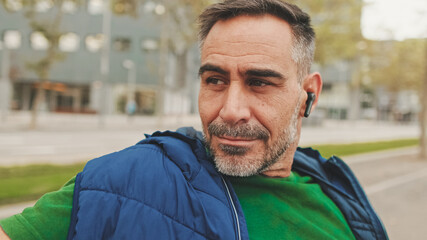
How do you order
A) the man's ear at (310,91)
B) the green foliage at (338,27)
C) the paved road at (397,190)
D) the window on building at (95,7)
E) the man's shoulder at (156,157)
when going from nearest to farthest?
1. the man's shoulder at (156,157)
2. the man's ear at (310,91)
3. the paved road at (397,190)
4. the green foliage at (338,27)
5. the window on building at (95,7)

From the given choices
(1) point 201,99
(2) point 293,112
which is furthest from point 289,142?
(1) point 201,99

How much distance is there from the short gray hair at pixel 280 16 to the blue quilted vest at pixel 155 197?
21.8 inches

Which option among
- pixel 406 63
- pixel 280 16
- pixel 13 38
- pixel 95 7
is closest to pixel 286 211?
pixel 280 16

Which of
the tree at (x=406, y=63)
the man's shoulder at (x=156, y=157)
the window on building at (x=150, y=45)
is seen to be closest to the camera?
the man's shoulder at (x=156, y=157)

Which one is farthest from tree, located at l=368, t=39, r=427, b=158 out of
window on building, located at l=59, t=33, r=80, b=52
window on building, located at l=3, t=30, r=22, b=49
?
window on building, located at l=3, t=30, r=22, b=49

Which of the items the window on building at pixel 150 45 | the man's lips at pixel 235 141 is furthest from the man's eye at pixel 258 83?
the window on building at pixel 150 45

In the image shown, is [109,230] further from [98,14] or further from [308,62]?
[98,14]

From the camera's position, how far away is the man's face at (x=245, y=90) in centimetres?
156

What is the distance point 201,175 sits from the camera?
56.3 inches

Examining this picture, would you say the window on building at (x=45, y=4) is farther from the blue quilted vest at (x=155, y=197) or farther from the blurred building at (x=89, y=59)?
the blurred building at (x=89, y=59)

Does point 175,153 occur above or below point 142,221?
above

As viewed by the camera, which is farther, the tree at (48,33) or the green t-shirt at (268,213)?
the tree at (48,33)

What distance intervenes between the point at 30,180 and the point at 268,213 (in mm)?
5858

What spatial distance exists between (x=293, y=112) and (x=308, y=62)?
29cm
